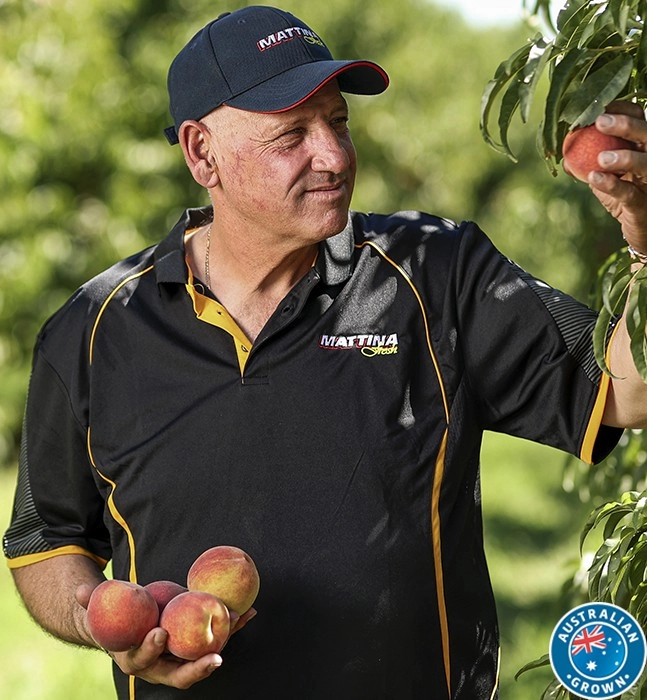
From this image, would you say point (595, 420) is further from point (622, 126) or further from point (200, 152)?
point (200, 152)

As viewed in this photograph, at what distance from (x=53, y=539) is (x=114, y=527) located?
0.20 m

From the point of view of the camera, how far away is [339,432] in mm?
2289

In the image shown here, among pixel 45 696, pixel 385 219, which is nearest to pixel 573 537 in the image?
pixel 45 696

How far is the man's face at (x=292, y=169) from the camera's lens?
2293 millimetres

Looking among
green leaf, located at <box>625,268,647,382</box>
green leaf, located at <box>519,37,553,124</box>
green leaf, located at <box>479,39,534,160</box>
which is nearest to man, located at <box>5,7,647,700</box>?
green leaf, located at <box>625,268,647,382</box>

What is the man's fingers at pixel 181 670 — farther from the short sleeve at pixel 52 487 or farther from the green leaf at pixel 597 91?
the green leaf at pixel 597 91

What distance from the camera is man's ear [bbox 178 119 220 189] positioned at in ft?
8.10

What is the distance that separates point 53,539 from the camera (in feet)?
8.48

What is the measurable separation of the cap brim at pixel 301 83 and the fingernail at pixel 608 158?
29.2 inches

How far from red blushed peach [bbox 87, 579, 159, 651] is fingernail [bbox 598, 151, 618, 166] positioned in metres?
1.02

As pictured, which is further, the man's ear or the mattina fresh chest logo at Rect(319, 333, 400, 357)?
the man's ear

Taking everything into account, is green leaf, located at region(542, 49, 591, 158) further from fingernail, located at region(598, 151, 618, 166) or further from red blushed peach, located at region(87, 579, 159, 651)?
red blushed peach, located at region(87, 579, 159, 651)

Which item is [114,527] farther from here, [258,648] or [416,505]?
[416,505]

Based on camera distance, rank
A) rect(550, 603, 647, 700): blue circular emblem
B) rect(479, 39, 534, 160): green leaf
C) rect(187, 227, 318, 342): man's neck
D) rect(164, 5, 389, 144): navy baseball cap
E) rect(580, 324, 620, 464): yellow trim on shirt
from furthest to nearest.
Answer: rect(187, 227, 318, 342): man's neck
rect(164, 5, 389, 144): navy baseball cap
rect(580, 324, 620, 464): yellow trim on shirt
rect(479, 39, 534, 160): green leaf
rect(550, 603, 647, 700): blue circular emblem
